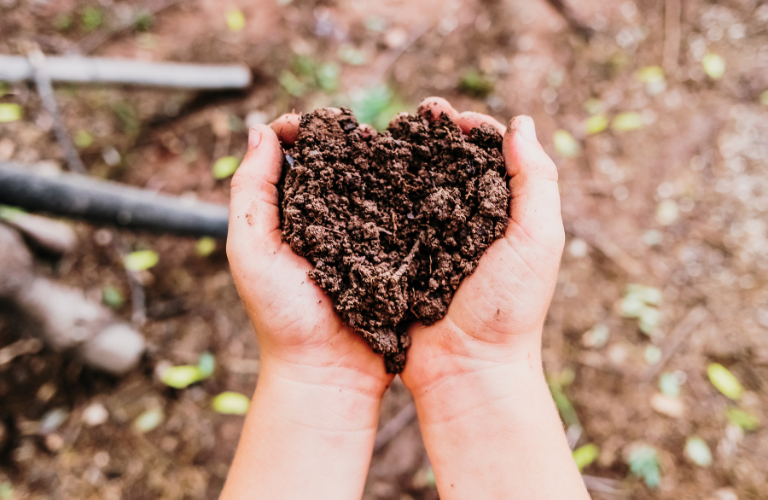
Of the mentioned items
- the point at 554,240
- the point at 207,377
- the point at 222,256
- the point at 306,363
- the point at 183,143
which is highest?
the point at 554,240

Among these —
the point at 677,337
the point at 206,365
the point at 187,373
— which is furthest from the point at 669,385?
the point at 187,373

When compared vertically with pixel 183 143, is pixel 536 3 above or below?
above

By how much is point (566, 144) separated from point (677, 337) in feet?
5.37

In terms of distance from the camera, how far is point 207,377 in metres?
3.02

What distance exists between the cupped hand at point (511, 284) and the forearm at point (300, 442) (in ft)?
1.30

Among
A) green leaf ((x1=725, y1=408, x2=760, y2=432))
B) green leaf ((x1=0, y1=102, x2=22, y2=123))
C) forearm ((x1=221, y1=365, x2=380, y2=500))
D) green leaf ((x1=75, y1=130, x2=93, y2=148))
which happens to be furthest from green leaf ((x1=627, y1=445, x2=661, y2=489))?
green leaf ((x1=0, y1=102, x2=22, y2=123))

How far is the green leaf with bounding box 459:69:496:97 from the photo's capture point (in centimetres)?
357

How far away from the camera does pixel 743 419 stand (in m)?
2.88

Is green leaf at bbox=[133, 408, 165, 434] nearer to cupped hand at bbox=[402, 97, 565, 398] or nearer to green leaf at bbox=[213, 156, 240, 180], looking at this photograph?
green leaf at bbox=[213, 156, 240, 180]

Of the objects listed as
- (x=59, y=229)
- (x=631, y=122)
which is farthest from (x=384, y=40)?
(x=59, y=229)

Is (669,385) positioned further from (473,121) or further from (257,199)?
(257,199)

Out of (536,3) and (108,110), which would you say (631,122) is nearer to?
(536,3)

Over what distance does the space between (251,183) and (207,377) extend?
6.15ft

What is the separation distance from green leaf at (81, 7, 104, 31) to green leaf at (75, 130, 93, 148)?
3.35ft
